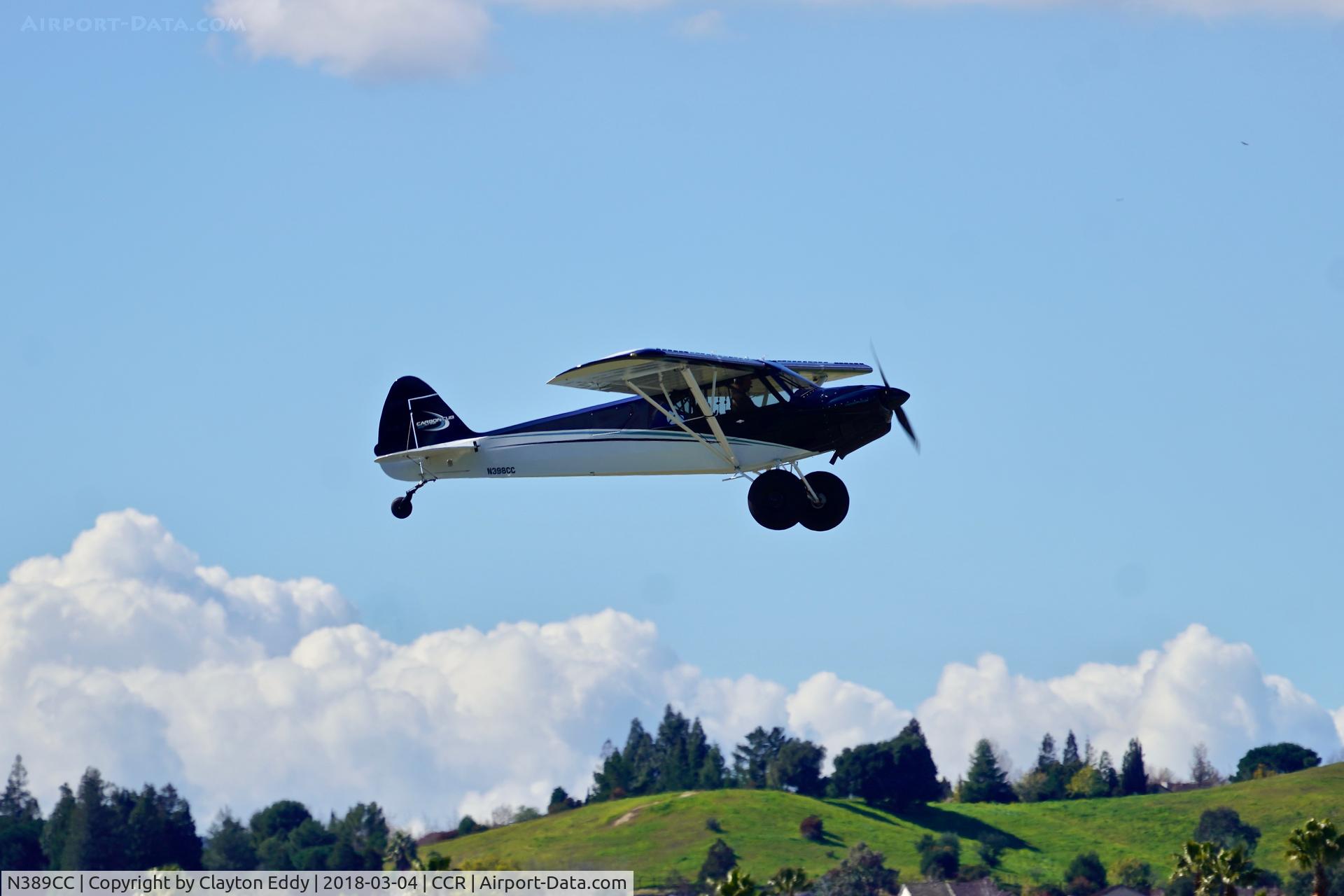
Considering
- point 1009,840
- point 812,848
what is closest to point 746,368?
point 812,848

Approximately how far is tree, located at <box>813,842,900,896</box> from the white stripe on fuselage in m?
74.2

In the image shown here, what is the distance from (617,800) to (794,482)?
324 feet

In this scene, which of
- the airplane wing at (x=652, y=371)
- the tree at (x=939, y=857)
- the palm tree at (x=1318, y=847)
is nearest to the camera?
the airplane wing at (x=652, y=371)

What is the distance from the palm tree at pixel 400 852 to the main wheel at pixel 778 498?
7487cm

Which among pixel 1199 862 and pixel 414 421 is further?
pixel 1199 862

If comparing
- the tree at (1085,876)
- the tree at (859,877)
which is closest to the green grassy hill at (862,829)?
the tree at (1085,876)

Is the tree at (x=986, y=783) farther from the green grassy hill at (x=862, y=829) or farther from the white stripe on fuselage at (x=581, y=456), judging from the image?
the white stripe on fuselage at (x=581, y=456)

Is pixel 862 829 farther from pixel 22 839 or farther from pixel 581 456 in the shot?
pixel 581 456

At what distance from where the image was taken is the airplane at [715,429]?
3309 cm

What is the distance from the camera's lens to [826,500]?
3409 centimetres

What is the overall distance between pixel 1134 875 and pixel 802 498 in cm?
8414

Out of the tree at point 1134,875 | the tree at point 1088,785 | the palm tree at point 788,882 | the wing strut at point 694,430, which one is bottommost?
the palm tree at point 788,882

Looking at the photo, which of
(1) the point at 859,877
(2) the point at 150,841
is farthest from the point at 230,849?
(1) the point at 859,877

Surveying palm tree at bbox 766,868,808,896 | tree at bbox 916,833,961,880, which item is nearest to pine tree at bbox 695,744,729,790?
tree at bbox 916,833,961,880
